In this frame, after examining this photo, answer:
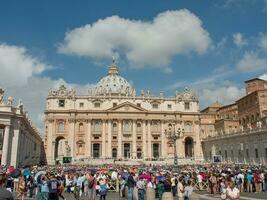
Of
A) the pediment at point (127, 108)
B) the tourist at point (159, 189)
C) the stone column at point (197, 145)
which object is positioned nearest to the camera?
the tourist at point (159, 189)

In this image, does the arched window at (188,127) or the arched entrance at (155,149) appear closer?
the arched entrance at (155,149)

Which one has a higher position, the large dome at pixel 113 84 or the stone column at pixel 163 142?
the large dome at pixel 113 84

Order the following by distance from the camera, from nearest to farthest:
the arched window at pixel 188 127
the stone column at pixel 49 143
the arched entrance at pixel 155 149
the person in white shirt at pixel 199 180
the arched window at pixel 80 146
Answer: the person in white shirt at pixel 199 180 < the stone column at pixel 49 143 < the arched window at pixel 80 146 < the arched entrance at pixel 155 149 < the arched window at pixel 188 127

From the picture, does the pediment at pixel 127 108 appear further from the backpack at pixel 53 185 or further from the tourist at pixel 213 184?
the backpack at pixel 53 185

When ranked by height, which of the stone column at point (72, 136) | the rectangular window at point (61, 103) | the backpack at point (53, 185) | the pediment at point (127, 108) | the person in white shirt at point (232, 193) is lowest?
the person in white shirt at point (232, 193)

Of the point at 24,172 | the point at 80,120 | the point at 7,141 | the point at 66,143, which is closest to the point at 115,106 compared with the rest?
the point at 80,120

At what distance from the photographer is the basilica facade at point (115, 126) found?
6731cm

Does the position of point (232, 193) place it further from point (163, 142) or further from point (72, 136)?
point (163, 142)

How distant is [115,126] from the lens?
6919 cm

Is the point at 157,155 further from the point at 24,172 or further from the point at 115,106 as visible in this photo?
the point at 24,172

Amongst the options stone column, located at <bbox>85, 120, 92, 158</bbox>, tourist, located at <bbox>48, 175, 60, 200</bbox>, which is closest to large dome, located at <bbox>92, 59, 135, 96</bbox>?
stone column, located at <bbox>85, 120, 92, 158</bbox>

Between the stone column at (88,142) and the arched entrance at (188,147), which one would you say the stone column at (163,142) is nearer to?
the arched entrance at (188,147)

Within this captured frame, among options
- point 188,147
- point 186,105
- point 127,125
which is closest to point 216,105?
point 188,147

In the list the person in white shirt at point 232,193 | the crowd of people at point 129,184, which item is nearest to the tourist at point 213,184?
the crowd of people at point 129,184
